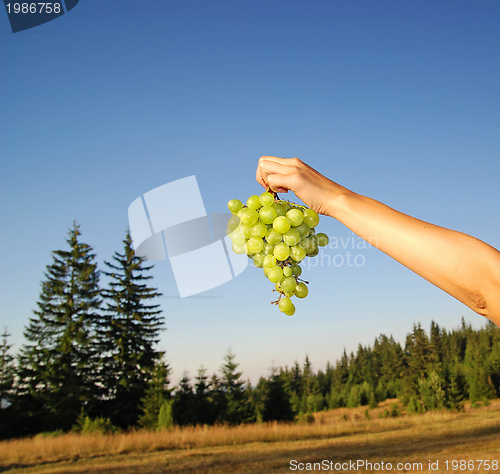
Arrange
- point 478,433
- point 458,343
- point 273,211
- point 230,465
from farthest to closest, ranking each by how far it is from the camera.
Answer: point 458,343, point 478,433, point 230,465, point 273,211

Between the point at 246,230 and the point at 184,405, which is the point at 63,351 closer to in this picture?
the point at 184,405

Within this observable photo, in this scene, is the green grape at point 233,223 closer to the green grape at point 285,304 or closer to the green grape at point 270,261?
the green grape at point 270,261

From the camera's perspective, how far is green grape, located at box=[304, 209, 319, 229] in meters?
1.51

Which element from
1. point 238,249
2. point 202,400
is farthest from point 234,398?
point 238,249

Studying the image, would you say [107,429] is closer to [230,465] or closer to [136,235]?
[230,465]

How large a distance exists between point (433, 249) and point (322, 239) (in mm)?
719

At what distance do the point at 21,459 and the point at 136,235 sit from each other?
441 inches

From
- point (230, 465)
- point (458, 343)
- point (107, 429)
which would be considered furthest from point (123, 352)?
point (458, 343)

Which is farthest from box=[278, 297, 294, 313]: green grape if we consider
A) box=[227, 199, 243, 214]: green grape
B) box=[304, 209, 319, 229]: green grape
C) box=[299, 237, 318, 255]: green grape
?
box=[227, 199, 243, 214]: green grape

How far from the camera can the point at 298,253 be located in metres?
1.51

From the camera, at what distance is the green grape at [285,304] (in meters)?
1.56

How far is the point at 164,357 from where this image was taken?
2373 cm

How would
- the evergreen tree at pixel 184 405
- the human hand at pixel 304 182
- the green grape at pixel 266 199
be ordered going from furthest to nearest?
1. the evergreen tree at pixel 184 405
2. the green grape at pixel 266 199
3. the human hand at pixel 304 182

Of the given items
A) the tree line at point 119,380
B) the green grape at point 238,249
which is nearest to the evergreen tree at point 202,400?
the tree line at point 119,380
